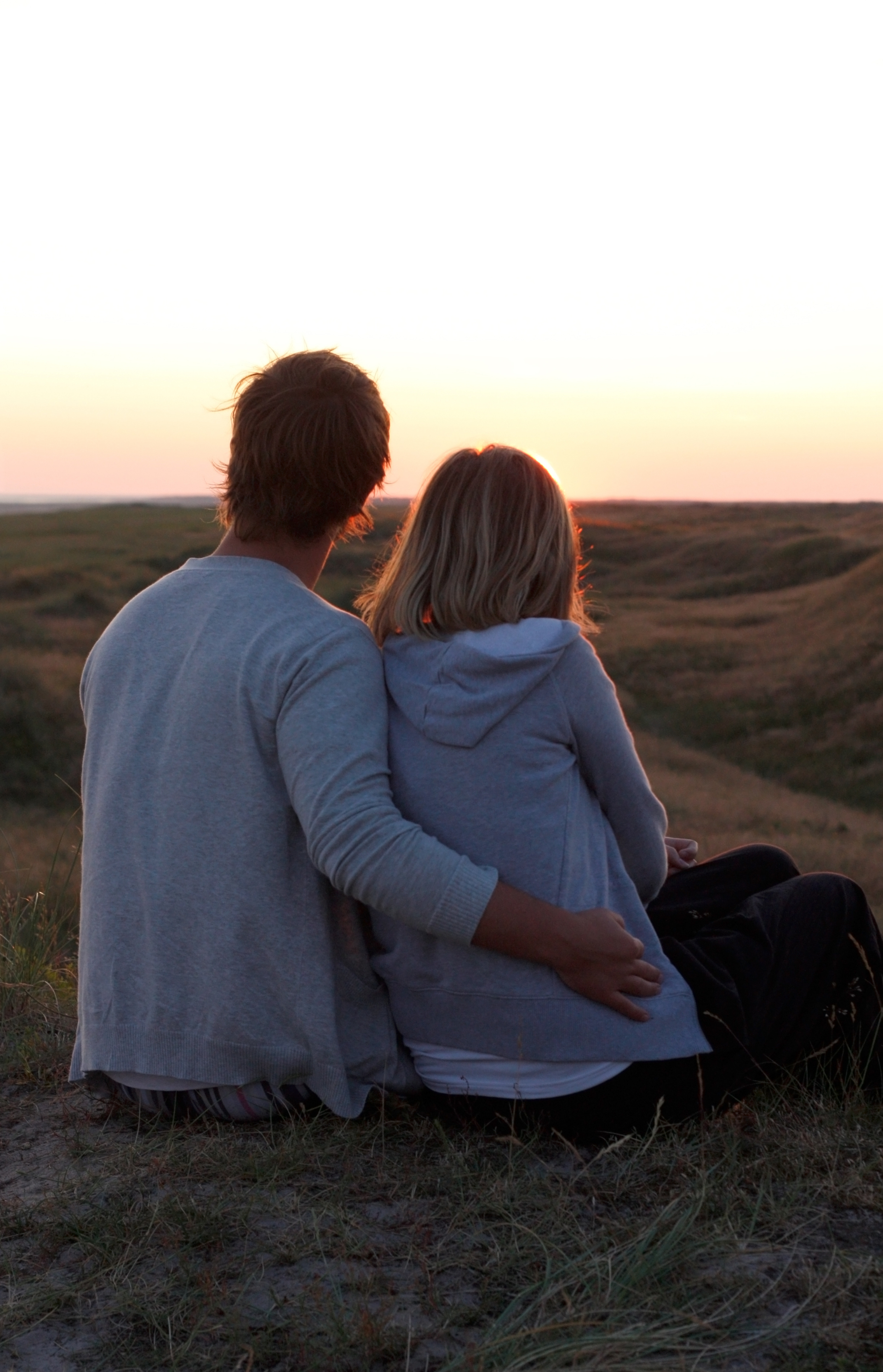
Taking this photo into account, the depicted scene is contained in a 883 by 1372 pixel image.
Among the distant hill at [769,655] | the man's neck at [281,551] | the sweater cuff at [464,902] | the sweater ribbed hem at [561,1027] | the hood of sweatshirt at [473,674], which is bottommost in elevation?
the distant hill at [769,655]

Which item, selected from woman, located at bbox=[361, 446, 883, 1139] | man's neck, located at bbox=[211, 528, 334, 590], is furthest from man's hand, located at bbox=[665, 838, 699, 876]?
man's neck, located at bbox=[211, 528, 334, 590]

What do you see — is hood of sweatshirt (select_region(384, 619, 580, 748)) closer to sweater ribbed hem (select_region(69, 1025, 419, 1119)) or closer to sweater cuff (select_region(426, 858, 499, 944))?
sweater cuff (select_region(426, 858, 499, 944))

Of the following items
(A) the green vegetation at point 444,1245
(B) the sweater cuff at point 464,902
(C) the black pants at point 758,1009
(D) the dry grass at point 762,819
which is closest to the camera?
(A) the green vegetation at point 444,1245

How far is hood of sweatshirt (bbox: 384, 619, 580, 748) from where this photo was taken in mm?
2160

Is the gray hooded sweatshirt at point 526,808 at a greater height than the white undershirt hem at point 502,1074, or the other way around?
the gray hooded sweatshirt at point 526,808

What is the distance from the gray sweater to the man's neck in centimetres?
4

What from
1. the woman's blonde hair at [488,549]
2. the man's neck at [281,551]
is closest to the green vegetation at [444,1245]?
the woman's blonde hair at [488,549]

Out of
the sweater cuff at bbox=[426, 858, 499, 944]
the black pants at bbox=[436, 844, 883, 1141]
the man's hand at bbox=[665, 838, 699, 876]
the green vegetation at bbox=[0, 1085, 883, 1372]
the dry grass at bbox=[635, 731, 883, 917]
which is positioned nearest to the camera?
the green vegetation at bbox=[0, 1085, 883, 1372]

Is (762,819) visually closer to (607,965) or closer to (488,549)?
(607,965)

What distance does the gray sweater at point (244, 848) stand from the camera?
7.04ft

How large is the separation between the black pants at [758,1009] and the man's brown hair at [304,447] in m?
1.13

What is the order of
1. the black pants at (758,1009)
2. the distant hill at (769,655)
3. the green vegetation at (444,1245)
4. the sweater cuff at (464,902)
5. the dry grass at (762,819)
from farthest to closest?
the distant hill at (769,655)
the dry grass at (762,819)
the black pants at (758,1009)
the sweater cuff at (464,902)
the green vegetation at (444,1245)

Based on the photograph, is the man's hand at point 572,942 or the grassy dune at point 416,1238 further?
the man's hand at point 572,942

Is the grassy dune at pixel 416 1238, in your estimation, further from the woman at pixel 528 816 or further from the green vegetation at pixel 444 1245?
the woman at pixel 528 816
